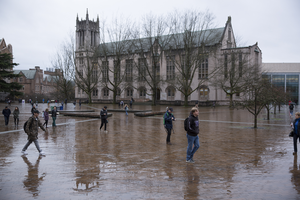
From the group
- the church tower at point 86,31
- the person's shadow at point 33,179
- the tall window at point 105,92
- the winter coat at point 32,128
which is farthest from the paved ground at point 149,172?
the church tower at point 86,31

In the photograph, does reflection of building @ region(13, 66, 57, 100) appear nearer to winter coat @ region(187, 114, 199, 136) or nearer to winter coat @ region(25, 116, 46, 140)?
winter coat @ region(25, 116, 46, 140)

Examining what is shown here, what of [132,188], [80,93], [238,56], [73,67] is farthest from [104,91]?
[132,188]

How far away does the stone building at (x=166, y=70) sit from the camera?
4922cm

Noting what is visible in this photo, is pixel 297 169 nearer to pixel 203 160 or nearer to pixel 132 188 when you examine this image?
pixel 203 160

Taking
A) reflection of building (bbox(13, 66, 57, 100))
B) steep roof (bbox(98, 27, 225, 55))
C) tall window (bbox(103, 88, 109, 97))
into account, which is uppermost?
steep roof (bbox(98, 27, 225, 55))

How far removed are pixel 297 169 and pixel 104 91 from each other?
206 feet

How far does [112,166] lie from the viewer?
21.8 ft

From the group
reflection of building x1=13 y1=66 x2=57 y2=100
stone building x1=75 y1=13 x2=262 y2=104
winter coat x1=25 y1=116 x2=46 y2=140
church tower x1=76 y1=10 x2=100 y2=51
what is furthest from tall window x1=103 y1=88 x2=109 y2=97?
winter coat x1=25 y1=116 x2=46 y2=140

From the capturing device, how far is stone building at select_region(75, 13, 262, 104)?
4922 cm

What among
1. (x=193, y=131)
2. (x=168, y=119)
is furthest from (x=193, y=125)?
(x=168, y=119)

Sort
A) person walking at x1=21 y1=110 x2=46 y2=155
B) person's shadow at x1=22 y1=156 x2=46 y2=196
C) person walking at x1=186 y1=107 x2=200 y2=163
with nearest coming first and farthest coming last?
person's shadow at x1=22 y1=156 x2=46 y2=196 < person walking at x1=186 y1=107 x2=200 y2=163 < person walking at x1=21 y1=110 x2=46 y2=155

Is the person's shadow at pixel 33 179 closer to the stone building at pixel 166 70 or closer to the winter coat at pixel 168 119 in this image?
the winter coat at pixel 168 119

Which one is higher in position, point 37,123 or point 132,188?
point 37,123

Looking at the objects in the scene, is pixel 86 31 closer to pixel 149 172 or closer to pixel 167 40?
pixel 167 40
